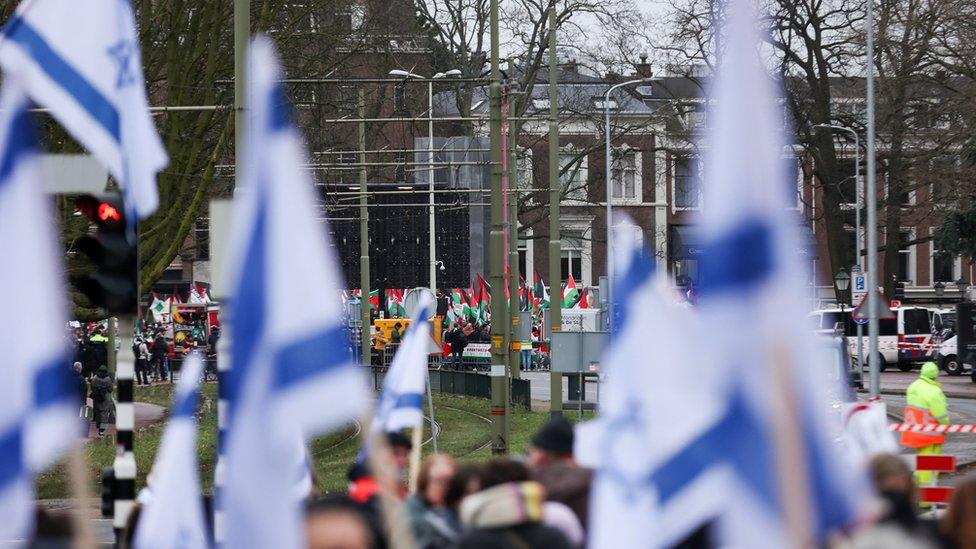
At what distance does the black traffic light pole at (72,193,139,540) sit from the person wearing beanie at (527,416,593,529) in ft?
9.97

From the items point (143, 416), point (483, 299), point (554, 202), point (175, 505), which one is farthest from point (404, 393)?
point (483, 299)

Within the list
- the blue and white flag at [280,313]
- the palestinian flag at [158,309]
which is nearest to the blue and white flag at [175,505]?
the blue and white flag at [280,313]

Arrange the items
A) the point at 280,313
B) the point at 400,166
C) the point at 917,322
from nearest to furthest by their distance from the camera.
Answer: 1. the point at 280,313
2. the point at 400,166
3. the point at 917,322

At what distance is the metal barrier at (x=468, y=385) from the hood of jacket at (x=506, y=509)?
97.7 feet

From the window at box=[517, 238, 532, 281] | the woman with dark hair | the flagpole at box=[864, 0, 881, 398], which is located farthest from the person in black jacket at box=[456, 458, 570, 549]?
the window at box=[517, 238, 532, 281]

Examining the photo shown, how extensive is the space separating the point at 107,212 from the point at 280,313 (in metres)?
5.60

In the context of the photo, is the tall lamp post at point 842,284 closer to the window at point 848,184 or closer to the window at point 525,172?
the window at point 848,184

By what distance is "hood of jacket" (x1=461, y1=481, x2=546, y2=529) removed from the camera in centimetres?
532

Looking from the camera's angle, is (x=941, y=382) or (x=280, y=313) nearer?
(x=280, y=313)

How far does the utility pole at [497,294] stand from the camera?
72.9 feet

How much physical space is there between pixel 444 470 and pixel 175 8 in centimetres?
1868

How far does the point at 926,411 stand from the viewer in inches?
728

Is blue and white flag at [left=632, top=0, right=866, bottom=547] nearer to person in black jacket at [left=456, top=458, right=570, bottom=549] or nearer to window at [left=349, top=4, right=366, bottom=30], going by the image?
person in black jacket at [left=456, top=458, right=570, bottom=549]

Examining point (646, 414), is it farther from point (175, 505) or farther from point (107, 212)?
point (107, 212)
